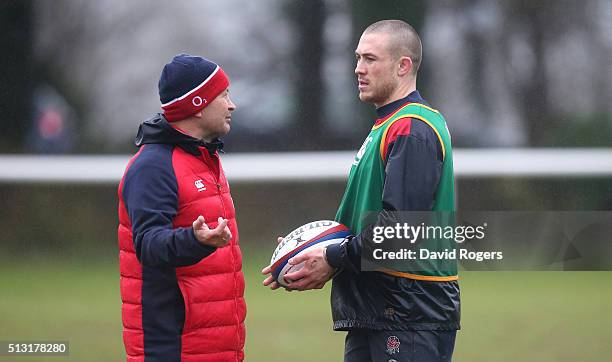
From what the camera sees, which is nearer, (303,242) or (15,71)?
(303,242)

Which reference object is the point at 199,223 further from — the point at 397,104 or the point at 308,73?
the point at 308,73

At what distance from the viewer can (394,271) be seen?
355 centimetres

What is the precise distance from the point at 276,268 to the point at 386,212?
51 cm

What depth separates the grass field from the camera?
5957 millimetres

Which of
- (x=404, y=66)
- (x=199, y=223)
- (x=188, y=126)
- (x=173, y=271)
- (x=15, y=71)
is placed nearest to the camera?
(x=199, y=223)

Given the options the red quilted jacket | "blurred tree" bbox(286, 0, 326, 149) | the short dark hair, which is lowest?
the red quilted jacket

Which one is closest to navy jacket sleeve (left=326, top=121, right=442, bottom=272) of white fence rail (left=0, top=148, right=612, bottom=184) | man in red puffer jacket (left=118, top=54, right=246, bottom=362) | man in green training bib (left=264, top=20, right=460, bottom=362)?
man in green training bib (left=264, top=20, right=460, bottom=362)

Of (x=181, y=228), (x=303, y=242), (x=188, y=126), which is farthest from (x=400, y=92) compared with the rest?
(x=181, y=228)

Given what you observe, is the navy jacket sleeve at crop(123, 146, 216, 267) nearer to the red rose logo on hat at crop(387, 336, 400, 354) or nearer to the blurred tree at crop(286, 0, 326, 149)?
the red rose logo on hat at crop(387, 336, 400, 354)

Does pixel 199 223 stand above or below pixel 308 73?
below

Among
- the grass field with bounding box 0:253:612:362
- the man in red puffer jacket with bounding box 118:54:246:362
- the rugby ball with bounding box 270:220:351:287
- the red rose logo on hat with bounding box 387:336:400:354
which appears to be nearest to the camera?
the man in red puffer jacket with bounding box 118:54:246:362

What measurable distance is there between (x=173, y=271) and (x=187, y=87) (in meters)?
0.60

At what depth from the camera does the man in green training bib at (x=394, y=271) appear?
344 centimetres

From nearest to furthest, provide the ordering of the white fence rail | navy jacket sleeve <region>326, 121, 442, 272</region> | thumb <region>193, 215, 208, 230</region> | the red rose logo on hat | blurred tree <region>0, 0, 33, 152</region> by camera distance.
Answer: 1. thumb <region>193, 215, 208, 230</region>
2. navy jacket sleeve <region>326, 121, 442, 272</region>
3. the red rose logo on hat
4. the white fence rail
5. blurred tree <region>0, 0, 33, 152</region>
